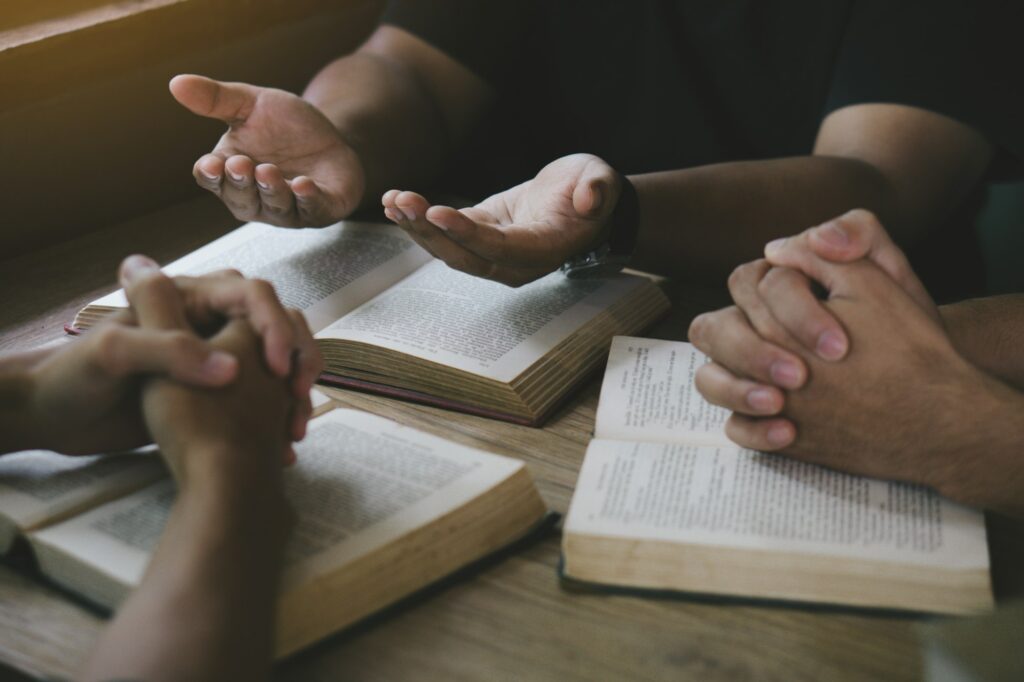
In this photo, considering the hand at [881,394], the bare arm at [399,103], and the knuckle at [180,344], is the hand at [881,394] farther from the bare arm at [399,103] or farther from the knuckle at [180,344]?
the bare arm at [399,103]

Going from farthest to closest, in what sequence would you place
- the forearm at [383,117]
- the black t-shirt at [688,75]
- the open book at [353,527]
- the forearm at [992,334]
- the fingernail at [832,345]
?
the forearm at [383,117]
the black t-shirt at [688,75]
the forearm at [992,334]
the fingernail at [832,345]
the open book at [353,527]

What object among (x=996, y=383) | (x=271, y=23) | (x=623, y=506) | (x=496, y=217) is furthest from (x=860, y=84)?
(x=271, y=23)

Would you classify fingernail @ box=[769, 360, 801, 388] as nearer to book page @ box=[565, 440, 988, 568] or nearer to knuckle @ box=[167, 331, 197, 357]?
book page @ box=[565, 440, 988, 568]

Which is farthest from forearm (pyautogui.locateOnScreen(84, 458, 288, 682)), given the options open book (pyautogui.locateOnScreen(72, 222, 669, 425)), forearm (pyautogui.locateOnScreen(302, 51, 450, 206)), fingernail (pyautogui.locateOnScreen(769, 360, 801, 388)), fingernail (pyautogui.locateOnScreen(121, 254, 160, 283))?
forearm (pyautogui.locateOnScreen(302, 51, 450, 206))

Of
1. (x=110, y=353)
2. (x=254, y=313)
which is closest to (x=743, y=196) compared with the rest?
(x=254, y=313)

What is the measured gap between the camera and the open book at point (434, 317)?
1.00 meters

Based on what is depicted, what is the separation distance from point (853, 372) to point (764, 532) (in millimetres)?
170

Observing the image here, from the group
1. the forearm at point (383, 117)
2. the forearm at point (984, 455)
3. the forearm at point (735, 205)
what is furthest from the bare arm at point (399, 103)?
the forearm at point (984, 455)

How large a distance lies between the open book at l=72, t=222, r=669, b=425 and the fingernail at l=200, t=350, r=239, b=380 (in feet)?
1.00

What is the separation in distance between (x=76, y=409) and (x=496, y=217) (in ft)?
2.03

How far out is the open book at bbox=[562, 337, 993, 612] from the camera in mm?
727

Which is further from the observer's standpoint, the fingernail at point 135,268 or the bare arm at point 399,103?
the bare arm at point 399,103

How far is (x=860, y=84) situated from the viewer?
1.43m

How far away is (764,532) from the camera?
2.46ft
